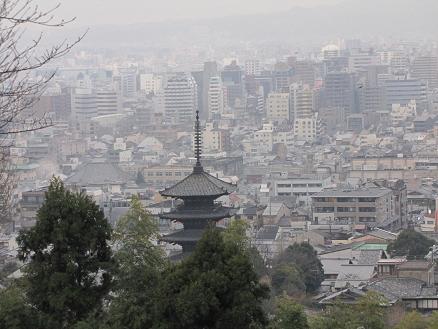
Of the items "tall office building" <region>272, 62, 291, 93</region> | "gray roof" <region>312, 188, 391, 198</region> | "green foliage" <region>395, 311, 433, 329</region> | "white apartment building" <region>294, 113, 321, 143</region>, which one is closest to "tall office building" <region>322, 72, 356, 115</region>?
"tall office building" <region>272, 62, 291, 93</region>

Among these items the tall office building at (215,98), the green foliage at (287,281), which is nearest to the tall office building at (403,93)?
the tall office building at (215,98)

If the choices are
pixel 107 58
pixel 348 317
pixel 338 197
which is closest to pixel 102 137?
pixel 338 197

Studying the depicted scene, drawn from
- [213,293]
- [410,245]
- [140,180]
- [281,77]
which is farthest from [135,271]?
[281,77]

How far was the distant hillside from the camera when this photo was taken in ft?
404

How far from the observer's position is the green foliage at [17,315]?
7.64 meters

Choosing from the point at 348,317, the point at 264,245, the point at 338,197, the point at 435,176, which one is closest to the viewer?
the point at 348,317

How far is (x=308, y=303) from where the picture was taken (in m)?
14.5

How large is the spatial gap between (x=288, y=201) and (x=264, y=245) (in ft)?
25.0

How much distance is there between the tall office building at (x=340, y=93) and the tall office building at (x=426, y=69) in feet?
41.2

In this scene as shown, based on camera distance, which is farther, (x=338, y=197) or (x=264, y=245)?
(x=338, y=197)

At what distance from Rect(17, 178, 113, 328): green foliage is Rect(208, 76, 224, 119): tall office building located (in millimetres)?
53573

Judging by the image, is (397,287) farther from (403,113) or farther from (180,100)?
(180,100)

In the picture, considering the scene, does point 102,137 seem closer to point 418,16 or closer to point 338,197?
point 338,197

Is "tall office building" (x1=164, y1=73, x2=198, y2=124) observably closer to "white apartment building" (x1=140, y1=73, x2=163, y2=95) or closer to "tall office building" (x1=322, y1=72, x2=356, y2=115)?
"tall office building" (x1=322, y1=72, x2=356, y2=115)
